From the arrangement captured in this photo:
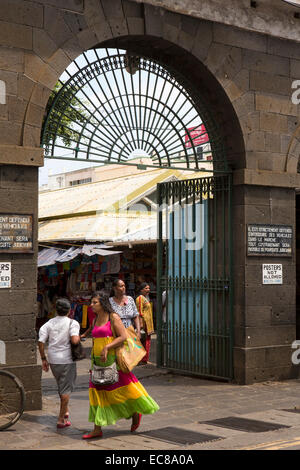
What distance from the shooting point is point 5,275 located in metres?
8.63


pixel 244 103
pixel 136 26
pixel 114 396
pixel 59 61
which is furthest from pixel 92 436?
pixel 244 103

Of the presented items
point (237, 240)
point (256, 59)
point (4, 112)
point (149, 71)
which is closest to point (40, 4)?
point (4, 112)

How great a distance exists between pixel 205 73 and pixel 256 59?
975 millimetres

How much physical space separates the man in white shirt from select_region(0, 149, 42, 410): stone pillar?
36.8 inches

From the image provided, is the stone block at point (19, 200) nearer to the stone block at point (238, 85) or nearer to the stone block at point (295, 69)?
the stone block at point (238, 85)

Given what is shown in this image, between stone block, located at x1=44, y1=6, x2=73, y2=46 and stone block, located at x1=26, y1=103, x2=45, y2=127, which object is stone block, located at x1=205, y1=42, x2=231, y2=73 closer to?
stone block, located at x1=44, y1=6, x2=73, y2=46

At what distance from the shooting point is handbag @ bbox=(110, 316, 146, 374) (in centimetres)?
741

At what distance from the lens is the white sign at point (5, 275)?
28.2ft

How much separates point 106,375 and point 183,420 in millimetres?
1435

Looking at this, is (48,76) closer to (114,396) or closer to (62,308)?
(62,308)

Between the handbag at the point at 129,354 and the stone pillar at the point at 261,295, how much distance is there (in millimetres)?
3570

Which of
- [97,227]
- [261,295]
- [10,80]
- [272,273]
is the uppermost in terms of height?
[10,80]

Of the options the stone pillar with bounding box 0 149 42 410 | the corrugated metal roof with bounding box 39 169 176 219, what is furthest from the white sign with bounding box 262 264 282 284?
the corrugated metal roof with bounding box 39 169 176 219

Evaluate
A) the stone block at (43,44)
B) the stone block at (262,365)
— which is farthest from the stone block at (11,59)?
the stone block at (262,365)
